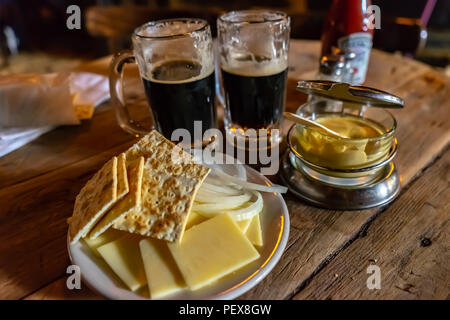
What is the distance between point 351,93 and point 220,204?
0.29 m

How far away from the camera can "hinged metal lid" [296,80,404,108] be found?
0.59 m

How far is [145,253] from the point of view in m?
0.50

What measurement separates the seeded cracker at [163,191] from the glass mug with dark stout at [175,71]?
148 millimetres

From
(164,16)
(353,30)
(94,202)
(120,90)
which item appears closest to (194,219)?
(94,202)

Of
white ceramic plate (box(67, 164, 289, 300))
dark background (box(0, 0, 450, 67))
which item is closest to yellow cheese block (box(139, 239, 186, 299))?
white ceramic plate (box(67, 164, 289, 300))

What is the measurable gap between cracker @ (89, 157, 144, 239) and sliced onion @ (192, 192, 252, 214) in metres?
0.10

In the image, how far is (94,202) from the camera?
1.74 ft

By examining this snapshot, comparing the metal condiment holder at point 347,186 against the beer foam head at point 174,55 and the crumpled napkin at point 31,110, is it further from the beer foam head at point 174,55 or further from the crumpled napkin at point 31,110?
the crumpled napkin at point 31,110

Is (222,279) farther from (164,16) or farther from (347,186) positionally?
(164,16)

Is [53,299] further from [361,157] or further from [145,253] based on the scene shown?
[361,157]

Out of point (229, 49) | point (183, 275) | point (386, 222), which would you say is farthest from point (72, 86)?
point (386, 222)

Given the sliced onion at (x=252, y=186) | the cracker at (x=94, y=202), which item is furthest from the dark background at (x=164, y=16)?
the cracker at (x=94, y=202)

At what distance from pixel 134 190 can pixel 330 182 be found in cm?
35

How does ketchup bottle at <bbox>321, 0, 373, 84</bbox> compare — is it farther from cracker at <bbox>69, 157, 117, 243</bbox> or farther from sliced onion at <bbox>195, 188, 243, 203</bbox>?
cracker at <bbox>69, 157, 117, 243</bbox>
